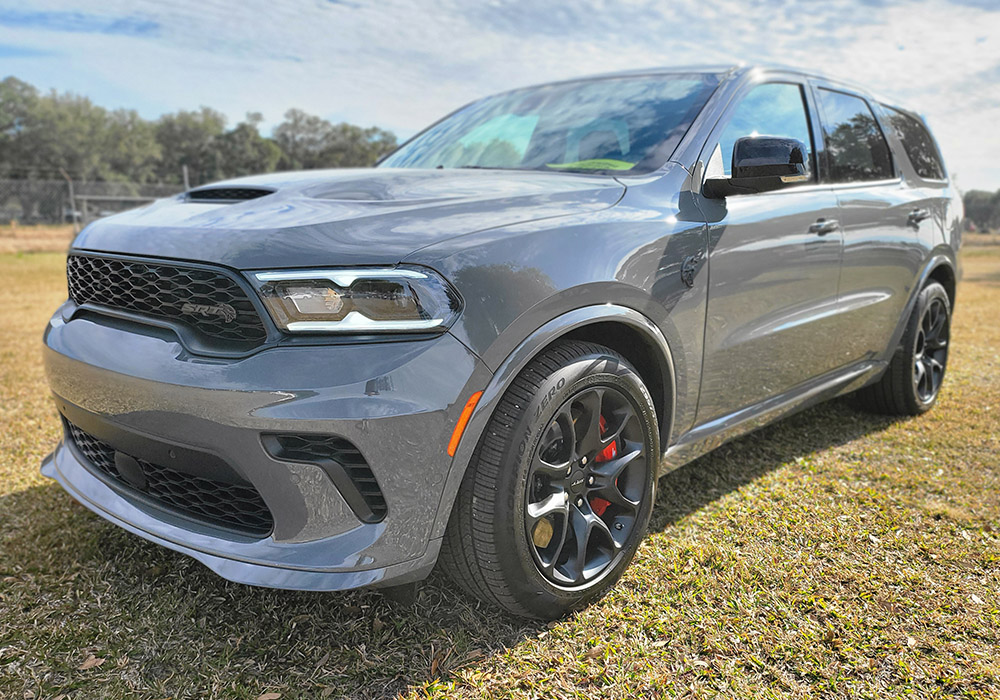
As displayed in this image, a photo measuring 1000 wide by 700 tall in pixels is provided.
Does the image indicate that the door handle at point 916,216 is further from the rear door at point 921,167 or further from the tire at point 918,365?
the tire at point 918,365

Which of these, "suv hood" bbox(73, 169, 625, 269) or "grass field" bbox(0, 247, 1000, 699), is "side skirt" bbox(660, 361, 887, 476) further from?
"suv hood" bbox(73, 169, 625, 269)

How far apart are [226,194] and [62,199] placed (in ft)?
69.0

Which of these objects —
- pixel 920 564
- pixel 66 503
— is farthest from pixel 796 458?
pixel 66 503

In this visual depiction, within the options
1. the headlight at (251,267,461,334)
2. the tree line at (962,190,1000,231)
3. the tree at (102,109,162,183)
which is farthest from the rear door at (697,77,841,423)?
the tree at (102,109,162,183)

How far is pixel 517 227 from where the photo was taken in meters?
2.03

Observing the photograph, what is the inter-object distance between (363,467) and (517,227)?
2.46 feet

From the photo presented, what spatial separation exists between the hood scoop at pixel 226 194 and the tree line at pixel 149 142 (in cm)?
4821

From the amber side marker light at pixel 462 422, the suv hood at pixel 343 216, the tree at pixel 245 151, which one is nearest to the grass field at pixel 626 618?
the amber side marker light at pixel 462 422

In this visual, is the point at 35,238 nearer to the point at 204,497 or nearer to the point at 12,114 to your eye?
the point at 204,497

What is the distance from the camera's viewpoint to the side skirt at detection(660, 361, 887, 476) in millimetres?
2649

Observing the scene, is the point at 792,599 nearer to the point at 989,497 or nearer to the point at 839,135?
the point at 989,497

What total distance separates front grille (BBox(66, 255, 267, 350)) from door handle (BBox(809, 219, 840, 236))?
2239 millimetres

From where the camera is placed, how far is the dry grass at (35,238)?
18.2m

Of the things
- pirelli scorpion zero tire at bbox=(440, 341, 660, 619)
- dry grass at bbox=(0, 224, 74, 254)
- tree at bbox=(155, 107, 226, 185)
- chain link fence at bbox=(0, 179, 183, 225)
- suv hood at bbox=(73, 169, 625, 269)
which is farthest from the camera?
tree at bbox=(155, 107, 226, 185)
